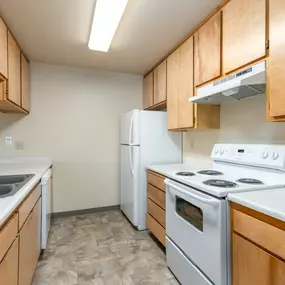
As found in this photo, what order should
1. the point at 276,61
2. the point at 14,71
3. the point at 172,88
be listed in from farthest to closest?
the point at 172,88 < the point at 14,71 < the point at 276,61

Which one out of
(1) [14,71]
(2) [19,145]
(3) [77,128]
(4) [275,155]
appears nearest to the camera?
(4) [275,155]

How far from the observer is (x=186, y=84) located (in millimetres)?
2295

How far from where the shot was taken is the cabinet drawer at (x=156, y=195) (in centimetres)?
221

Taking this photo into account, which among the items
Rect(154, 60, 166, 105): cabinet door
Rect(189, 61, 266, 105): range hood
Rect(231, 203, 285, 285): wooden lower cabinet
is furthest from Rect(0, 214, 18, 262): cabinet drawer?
Rect(154, 60, 166, 105): cabinet door

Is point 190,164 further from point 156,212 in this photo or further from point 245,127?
point 245,127

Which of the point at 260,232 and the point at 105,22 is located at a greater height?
the point at 105,22

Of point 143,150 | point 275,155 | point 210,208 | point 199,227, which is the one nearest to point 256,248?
point 210,208

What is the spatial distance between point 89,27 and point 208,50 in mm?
1163

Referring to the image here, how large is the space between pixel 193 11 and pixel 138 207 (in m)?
2.22

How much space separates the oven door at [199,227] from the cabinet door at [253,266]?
0.08 metres

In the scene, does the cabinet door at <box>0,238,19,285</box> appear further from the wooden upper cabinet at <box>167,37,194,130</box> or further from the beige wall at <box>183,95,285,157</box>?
the beige wall at <box>183,95,285,157</box>

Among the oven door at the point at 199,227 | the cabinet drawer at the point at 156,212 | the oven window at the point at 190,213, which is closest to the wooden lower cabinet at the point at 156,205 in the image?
the cabinet drawer at the point at 156,212

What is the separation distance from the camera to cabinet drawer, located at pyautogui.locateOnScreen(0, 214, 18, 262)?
986 mm

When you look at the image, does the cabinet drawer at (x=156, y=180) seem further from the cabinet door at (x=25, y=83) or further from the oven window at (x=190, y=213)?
the cabinet door at (x=25, y=83)
